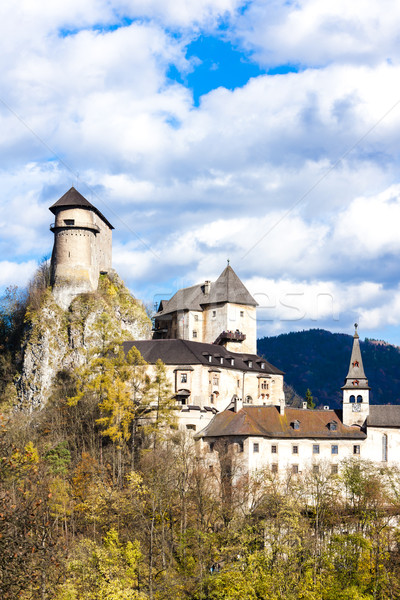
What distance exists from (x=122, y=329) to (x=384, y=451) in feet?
107

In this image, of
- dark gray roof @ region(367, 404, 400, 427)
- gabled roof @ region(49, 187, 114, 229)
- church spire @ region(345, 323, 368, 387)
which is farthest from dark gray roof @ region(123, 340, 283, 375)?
gabled roof @ region(49, 187, 114, 229)

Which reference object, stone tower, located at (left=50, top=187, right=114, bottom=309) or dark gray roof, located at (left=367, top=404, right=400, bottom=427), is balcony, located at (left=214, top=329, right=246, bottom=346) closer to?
stone tower, located at (left=50, top=187, right=114, bottom=309)

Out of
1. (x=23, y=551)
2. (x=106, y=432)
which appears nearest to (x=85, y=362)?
(x=106, y=432)

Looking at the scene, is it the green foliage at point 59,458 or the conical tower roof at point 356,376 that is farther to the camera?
the conical tower roof at point 356,376

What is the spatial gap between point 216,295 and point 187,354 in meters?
16.1

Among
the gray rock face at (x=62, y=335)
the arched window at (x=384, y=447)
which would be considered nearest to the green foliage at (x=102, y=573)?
the arched window at (x=384, y=447)

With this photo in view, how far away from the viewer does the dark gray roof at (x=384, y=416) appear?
6725cm

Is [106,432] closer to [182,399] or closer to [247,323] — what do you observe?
[182,399]

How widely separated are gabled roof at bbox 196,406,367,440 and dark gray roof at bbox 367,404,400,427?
5.07 feet

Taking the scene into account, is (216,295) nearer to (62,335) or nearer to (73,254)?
(73,254)

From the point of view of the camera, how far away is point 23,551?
23.7 meters

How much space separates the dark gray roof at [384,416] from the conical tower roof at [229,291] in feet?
81.4

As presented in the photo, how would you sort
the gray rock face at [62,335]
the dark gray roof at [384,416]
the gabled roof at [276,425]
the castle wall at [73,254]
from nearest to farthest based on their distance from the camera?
the gabled roof at [276,425]
the dark gray roof at [384,416]
the gray rock face at [62,335]
the castle wall at [73,254]

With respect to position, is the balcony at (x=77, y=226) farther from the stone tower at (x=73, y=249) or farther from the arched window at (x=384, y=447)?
the arched window at (x=384, y=447)
